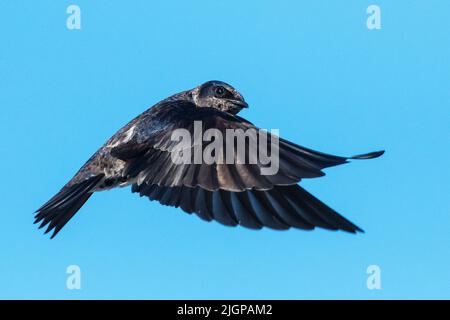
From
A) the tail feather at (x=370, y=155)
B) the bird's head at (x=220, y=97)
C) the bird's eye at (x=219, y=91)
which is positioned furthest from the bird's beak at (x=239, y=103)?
the tail feather at (x=370, y=155)

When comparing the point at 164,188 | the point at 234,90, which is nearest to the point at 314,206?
the point at 164,188

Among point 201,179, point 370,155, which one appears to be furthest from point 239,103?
point 370,155

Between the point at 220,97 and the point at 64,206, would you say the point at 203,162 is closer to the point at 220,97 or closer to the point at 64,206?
the point at 64,206

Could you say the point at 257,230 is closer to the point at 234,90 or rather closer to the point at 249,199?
the point at 249,199

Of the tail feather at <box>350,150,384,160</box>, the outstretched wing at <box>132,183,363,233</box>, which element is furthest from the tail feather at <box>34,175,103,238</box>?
the tail feather at <box>350,150,384,160</box>

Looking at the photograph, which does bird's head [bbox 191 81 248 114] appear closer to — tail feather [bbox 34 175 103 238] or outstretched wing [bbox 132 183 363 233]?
tail feather [bbox 34 175 103 238]

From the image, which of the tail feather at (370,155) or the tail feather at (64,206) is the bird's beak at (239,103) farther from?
the tail feather at (370,155)
